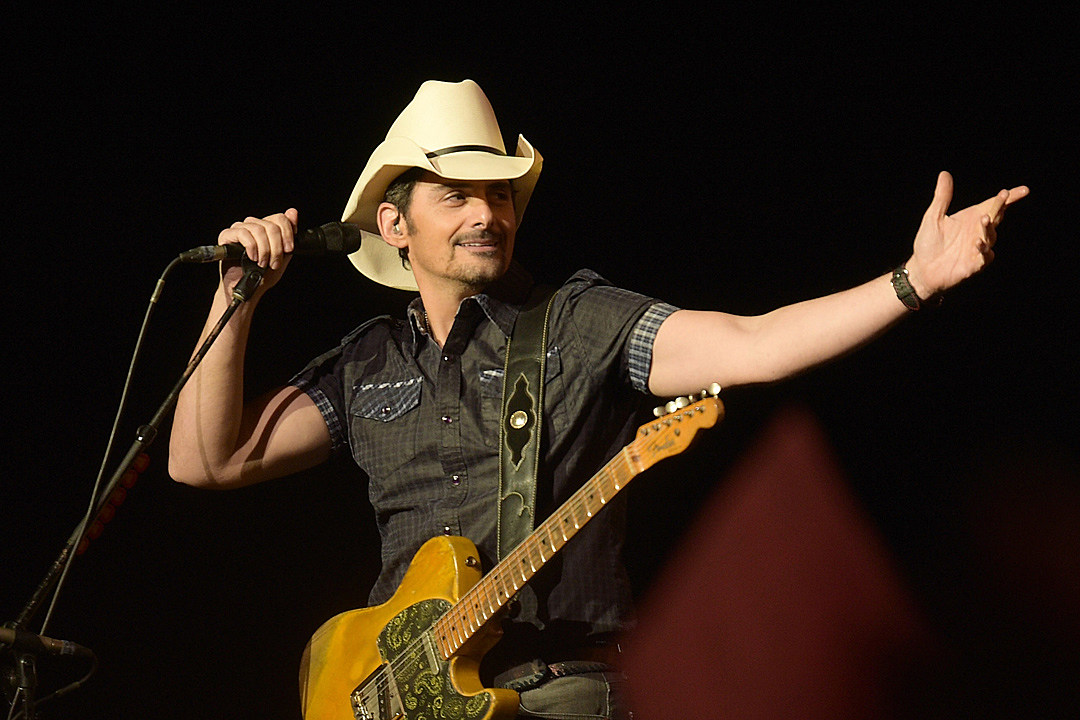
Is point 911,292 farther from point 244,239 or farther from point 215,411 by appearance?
point 215,411

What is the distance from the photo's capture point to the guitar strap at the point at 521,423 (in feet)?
7.07

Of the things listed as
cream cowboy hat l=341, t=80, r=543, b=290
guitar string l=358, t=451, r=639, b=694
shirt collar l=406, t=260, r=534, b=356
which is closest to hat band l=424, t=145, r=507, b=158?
cream cowboy hat l=341, t=80, r=543, b=290

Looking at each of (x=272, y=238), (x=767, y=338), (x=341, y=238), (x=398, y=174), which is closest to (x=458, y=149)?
(x=398, y=174)

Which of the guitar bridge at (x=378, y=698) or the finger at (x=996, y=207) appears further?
the guitar bridge at (x=378, y=698)

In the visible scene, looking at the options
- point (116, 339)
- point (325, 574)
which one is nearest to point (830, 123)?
point (325, 574)

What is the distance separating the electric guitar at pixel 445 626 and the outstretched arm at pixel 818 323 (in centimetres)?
16

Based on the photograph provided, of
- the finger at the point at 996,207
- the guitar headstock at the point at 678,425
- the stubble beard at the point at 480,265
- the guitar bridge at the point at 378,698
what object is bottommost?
the guitar bridge at the point at 378,698

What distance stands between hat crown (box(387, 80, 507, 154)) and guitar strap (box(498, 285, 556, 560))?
0.49m

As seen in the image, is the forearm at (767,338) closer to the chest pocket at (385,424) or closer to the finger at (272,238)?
the chest pocket at (385,424)

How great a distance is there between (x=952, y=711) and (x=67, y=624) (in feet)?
8.35

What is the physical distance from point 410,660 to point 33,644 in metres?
0.73

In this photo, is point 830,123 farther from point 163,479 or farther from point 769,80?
point 163,479

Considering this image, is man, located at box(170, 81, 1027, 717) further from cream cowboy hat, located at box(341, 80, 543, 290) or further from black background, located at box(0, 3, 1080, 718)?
black background, located at box(0, 3, 1080, 718)

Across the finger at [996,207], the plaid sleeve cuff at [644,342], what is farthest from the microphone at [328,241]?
the finger at [996,207]
